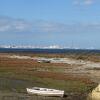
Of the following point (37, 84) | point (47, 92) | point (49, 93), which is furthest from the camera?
point (37, 84)

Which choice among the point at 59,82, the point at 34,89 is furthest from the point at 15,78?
the point at 34,89

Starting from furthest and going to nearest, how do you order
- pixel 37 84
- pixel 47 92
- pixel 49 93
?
pixel 37 84
pixel 47 92
pixel 49 93

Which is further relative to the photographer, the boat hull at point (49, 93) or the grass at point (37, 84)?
the grass at point (37, 84)

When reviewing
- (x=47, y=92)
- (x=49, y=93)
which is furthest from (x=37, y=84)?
(x=49, y=93)

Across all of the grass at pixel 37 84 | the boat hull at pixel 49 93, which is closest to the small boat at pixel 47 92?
the boat hull at pixel 49 93

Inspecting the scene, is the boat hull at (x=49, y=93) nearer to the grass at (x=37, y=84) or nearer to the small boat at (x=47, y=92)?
the small boat at (x=47, y=92)

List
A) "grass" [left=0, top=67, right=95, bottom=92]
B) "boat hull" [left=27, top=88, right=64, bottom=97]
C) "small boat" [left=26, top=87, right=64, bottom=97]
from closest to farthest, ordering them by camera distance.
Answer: "boat hull" [left=27, top=88, right=64, bottom=97]
"small boat" [left=26, top=87, right=64, bottom=97]
"grass" [left=0, top=67, right=95, bottom=92]

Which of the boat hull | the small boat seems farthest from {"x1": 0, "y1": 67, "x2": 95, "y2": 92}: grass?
the boat hull

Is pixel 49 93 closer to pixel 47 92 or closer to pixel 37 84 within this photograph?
pixel 47 92

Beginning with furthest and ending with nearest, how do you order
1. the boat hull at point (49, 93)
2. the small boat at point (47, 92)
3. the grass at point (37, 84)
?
the grass at point (37, 84), the small boat at point (47, 92), the boat hull at point (49, 93)

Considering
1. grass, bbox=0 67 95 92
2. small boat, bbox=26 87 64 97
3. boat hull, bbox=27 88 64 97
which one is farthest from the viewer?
grass, bbox=0 67 95 92

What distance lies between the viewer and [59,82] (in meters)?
58.1

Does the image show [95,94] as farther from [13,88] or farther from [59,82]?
[59,82]

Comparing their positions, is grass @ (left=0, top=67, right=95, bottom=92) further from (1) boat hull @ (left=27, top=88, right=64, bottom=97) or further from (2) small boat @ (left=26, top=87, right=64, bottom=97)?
(1) boat hull @ (left=27, top=88, right=64, bottom=97)
